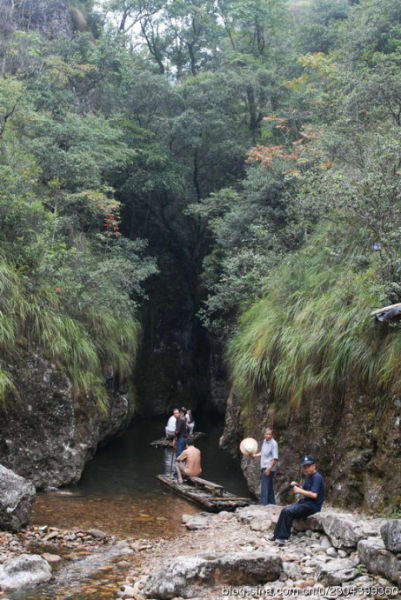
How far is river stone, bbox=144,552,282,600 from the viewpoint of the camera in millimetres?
4785

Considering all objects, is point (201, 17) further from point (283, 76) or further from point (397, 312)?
point (397, 312)

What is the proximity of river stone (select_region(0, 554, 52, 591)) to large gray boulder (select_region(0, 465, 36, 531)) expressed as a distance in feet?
4.00

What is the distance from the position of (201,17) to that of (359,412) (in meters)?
20.6

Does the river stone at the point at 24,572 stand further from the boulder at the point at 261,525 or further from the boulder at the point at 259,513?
the boulder at the point at 259,513

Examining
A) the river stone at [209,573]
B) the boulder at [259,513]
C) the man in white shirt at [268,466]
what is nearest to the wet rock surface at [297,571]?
the river stone at [209,573]

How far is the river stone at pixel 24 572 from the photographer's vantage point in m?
5.03

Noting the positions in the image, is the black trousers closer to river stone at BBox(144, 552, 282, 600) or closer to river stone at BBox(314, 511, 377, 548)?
river stone at BBox(314, 511, 377, 548)

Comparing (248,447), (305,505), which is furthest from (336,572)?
(248,447)

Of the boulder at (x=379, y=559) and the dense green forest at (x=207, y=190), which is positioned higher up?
the dense green forest at (x=207, y=190)

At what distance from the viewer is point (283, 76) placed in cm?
2005

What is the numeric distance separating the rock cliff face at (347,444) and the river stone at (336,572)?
144cm

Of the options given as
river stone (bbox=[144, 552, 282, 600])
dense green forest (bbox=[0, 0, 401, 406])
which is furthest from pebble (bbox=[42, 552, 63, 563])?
dense green forest (bbox=[0, 0, 401, 406])

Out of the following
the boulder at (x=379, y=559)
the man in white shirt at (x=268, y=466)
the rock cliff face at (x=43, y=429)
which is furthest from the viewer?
the rock cliff face at (x=43, y=429)

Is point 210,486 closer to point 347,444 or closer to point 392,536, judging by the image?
point 347,444
